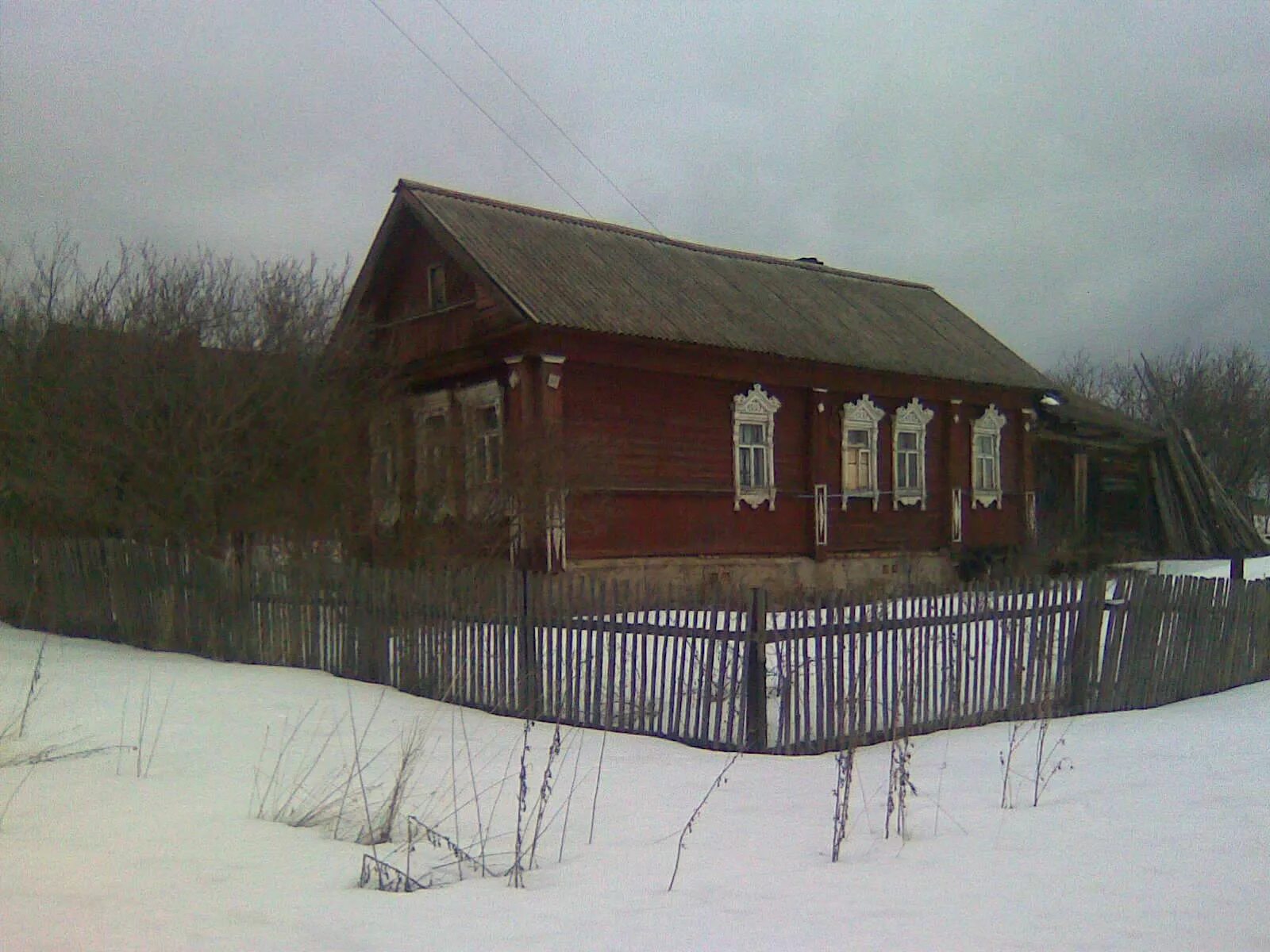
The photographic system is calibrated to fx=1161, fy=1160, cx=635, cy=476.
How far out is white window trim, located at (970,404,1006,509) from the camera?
76.9 feet

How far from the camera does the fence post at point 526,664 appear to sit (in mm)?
9148

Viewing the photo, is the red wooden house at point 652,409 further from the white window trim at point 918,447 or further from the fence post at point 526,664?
the fence post at point 526,664

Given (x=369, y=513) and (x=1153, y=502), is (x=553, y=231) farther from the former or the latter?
(x=1153, y=502)

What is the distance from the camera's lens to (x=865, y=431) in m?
21.1

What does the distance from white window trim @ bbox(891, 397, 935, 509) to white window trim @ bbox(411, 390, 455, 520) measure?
8.52m

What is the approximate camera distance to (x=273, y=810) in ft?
18.8

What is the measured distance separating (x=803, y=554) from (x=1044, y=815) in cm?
1367

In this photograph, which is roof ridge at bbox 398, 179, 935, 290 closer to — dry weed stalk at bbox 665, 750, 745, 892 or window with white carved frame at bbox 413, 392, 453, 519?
window with white carved frame at bbox 413, 392, 453, 519

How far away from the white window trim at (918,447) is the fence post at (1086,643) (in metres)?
11.7

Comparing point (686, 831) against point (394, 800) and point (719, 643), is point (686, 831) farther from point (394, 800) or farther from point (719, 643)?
point (719, 643)

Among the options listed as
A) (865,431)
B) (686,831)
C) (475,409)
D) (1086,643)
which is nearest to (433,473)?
(475,409)

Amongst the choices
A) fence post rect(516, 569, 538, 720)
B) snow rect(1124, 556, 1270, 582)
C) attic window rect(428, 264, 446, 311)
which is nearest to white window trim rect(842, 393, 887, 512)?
snow rect(1124, 556, 1270, 582)

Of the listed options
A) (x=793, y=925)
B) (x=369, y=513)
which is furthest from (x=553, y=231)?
(x=793, y=925)

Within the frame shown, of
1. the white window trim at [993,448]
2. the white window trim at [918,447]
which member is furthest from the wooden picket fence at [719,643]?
the white window trim at [993,448]
